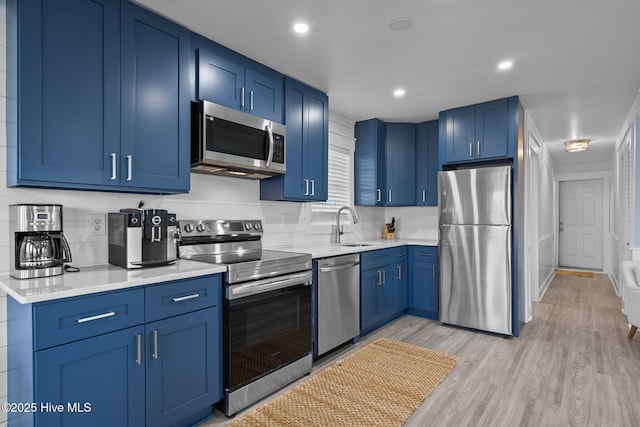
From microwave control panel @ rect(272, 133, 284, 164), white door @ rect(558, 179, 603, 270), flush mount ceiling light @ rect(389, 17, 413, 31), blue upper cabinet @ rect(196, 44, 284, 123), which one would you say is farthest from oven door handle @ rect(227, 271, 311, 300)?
white door @ rect(558, 179, 603, 270)

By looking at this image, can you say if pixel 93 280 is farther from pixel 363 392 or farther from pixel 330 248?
pixel 330 248

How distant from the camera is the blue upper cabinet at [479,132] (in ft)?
12.3

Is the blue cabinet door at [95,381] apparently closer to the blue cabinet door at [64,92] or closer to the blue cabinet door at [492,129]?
the blue cabinet door at [64,92]

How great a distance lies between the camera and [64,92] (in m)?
1.85

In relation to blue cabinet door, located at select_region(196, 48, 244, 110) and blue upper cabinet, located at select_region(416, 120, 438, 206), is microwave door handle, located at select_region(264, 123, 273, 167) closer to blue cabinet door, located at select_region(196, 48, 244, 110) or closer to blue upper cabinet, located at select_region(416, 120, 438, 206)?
blue cabinet door, located at select_region(196, 48, 244, 110)

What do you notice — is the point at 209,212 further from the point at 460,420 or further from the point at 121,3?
the point at 460,420

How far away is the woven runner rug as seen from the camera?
218 cm

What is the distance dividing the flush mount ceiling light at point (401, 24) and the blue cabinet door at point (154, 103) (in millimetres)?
1391

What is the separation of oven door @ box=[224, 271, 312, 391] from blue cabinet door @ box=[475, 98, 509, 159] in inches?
98.8

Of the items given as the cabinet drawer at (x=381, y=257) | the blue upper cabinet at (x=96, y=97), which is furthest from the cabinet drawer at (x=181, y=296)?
the cabinet drawer at (x=381, y=257)

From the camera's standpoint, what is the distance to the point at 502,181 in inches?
143

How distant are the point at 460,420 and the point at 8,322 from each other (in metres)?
2.61

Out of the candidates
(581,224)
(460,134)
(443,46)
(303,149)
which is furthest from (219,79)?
(581,224)

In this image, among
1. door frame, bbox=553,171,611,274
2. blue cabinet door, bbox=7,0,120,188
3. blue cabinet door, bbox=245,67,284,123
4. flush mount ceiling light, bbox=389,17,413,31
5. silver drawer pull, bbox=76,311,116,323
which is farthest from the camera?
door frame, bbox=553,171,611,274
